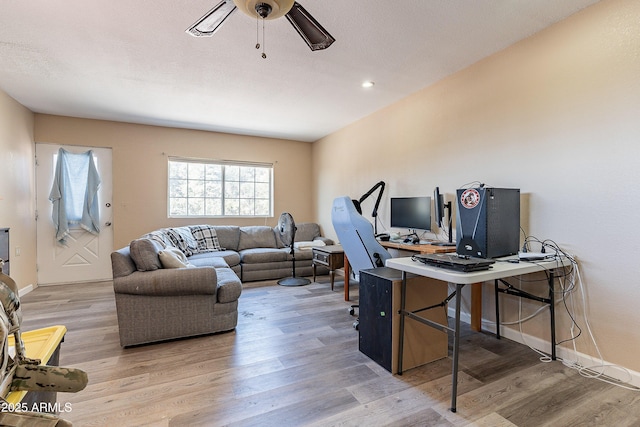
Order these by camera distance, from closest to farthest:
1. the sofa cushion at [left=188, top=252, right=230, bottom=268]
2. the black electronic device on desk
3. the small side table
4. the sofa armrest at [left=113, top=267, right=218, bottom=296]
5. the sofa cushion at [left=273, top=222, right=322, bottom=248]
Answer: the black electronic device on desk < the sofa armrest at [left=113, top=267, right=218, bottom=296] < the sofa cushion at [left=188, top=252, right=230, bottom=268] < the small side table < the sofa cushion at [left=273, top=222, right=322, bottom=248]

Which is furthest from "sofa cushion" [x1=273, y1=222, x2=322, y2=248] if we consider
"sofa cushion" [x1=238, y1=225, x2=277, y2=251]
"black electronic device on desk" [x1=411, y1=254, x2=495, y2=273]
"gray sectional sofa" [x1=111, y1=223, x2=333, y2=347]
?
"black electronic device on desk" [x1=411, y1=254, x2=495, y2=273]

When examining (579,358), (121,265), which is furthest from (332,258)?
(579,358)

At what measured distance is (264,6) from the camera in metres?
1.46

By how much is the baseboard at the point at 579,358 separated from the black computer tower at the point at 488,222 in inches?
29.7

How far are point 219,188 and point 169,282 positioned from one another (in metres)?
3.23

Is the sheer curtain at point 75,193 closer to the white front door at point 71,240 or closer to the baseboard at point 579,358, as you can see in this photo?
the white front door at point 71,240

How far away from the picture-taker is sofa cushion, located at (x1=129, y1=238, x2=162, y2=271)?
255cm

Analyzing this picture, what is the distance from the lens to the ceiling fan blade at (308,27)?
159 centimetres

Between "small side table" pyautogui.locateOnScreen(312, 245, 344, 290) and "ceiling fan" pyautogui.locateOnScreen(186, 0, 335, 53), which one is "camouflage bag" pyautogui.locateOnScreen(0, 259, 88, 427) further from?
"small side table" pyautogui.locateOnScreen(312, 245, 344, 290)

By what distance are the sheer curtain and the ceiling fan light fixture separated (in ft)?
14.2

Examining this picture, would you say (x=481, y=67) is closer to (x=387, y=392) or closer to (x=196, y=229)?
(x=387, y=392)

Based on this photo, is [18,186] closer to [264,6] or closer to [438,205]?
[264,6]

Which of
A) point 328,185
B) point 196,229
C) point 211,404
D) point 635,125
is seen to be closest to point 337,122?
point 328,185

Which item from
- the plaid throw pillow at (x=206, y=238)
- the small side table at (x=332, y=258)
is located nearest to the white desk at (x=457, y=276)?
the small side table at (x=332, y=258)
